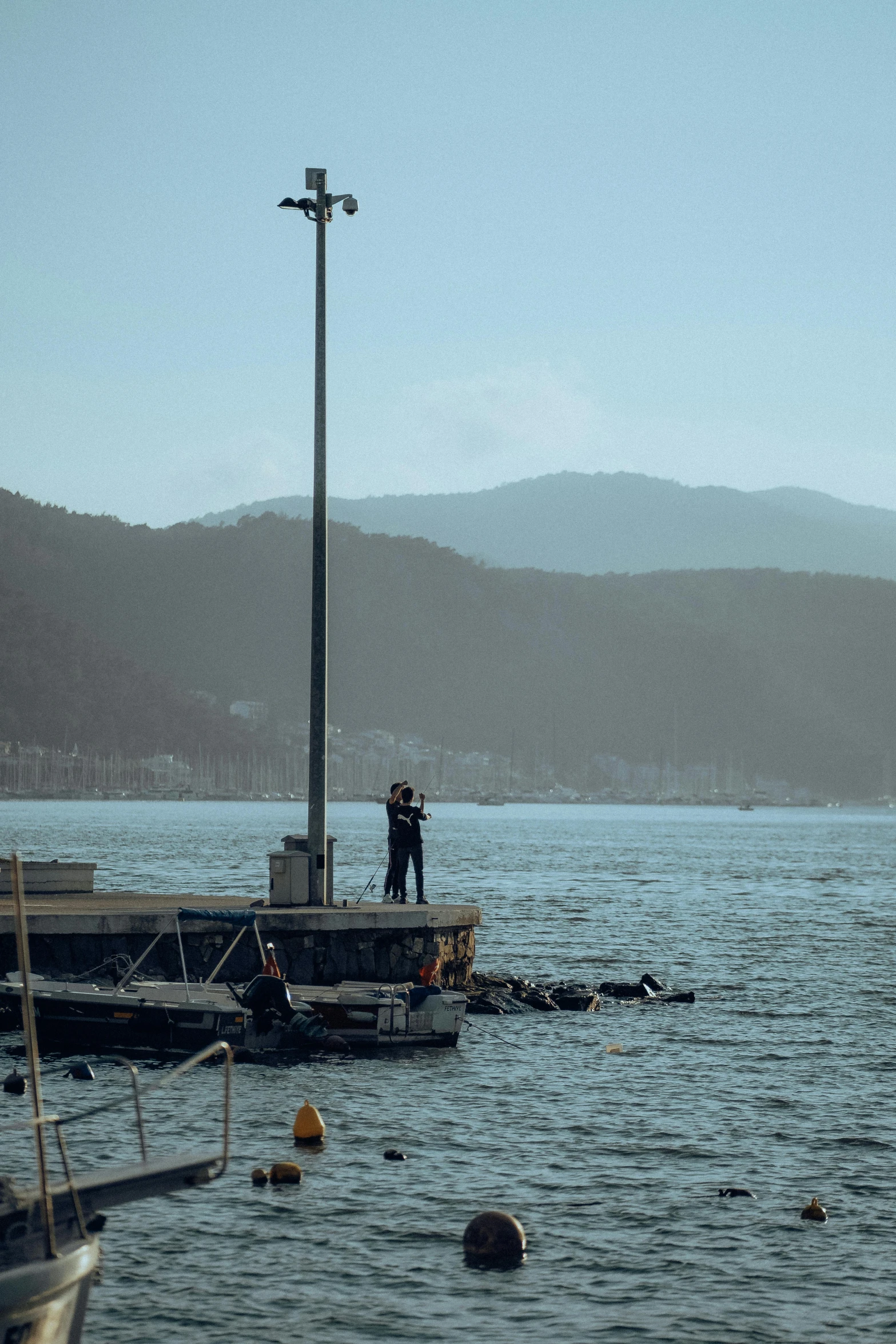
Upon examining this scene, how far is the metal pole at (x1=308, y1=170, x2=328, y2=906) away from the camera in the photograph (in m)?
22.9

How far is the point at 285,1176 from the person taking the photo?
14.7 m

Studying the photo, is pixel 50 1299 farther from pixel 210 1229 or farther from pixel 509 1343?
pixel 210 1229

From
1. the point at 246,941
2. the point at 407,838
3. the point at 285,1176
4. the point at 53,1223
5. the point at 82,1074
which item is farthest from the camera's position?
the point at 407,838

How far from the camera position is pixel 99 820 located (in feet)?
589

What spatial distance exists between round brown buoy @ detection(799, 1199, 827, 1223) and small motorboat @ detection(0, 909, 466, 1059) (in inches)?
321

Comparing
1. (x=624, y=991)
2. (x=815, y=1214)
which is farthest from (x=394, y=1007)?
(x=624, y=991)

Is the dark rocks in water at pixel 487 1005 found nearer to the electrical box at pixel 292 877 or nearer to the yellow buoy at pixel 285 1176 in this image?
the electrical box at pixel 292 877

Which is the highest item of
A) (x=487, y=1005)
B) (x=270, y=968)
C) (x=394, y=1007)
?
(x=270, y=968)

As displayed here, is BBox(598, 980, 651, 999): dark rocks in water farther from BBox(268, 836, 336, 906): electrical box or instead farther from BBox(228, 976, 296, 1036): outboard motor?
BBox(228, 976, 296, 1036): outboard motor

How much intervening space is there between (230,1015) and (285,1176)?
18.5 feet

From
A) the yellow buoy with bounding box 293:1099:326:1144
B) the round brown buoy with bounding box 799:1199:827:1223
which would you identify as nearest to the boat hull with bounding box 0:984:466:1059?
the yellow buoy with bounding box 293:1099:326:1144

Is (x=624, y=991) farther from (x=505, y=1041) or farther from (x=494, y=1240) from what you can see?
(x=494, y=1240)

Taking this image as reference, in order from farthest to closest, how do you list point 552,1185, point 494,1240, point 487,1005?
point 487,1005 < point 552,1185 < point 494,1240

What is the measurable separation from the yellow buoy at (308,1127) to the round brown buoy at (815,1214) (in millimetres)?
5003
